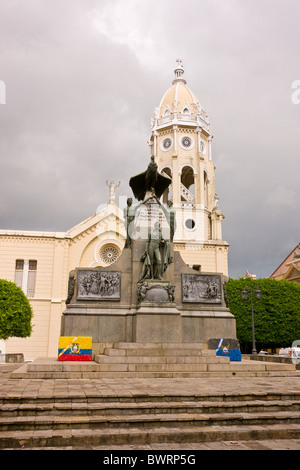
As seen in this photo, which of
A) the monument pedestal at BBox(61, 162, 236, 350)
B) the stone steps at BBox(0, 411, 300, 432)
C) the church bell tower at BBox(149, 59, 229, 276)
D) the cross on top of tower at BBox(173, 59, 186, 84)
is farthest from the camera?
the cross on top of tower at BBox(173, 59, 186, 84)

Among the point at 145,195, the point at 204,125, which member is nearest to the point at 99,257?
the point at 204,125

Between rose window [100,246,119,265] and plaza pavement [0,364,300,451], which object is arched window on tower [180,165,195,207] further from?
plaza pavement [0,364,300,451]

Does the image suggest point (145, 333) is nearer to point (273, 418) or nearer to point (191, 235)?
point (273, 418)

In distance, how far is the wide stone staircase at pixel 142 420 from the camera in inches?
222

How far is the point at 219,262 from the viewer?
49.2 metres

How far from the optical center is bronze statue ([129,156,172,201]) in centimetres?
1650

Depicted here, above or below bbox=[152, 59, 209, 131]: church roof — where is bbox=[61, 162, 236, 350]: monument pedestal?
below

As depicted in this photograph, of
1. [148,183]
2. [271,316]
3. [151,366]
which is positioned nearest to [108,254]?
[271,316]

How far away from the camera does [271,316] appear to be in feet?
127

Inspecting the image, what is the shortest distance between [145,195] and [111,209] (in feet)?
103

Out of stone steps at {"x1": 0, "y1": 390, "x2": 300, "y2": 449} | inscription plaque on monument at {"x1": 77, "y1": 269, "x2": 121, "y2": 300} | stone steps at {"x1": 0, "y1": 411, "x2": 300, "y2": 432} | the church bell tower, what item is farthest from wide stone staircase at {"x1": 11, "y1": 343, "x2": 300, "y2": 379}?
the church bell tower

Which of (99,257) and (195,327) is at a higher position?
(99,257)

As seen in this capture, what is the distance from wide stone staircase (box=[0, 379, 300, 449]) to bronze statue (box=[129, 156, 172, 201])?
34.4ft

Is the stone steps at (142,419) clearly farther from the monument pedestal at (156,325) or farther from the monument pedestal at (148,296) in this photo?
the monument pedestal at (148,296)
